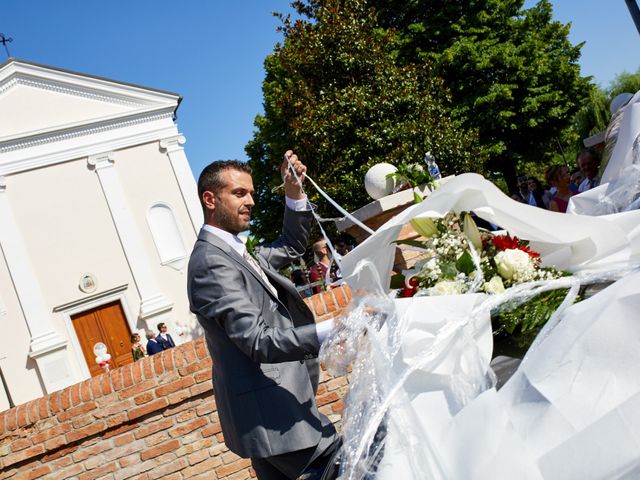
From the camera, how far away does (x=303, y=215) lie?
351 centimetres

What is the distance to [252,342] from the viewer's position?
244 cm

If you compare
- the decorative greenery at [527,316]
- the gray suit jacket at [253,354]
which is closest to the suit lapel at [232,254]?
the gray suit jacket at [253,354]

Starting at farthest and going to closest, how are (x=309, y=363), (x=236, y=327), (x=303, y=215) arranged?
(x=303, y=215) → (x=309, y=363) → (x=236, y=327)

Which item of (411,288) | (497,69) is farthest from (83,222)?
(411,288)

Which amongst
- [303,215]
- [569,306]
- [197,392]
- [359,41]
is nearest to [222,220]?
[303,215]

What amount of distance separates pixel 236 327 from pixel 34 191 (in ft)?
67.1

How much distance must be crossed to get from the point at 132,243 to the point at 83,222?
177cm

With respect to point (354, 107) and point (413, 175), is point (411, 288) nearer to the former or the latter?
point (413, 175)

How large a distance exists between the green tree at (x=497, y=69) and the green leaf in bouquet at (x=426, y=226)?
18.7 meters

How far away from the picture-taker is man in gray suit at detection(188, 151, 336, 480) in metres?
2.48

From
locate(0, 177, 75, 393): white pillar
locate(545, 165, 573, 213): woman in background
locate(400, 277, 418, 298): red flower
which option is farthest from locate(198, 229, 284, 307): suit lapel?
locate(0, 177, 75, 393): white pillar

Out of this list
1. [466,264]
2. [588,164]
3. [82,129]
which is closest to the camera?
[466,264]

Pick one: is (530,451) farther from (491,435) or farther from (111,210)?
(111,210)

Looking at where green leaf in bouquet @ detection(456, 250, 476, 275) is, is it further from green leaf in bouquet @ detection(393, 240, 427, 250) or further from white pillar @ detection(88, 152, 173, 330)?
white pillar @ detection(88, 152, 173, 330)
